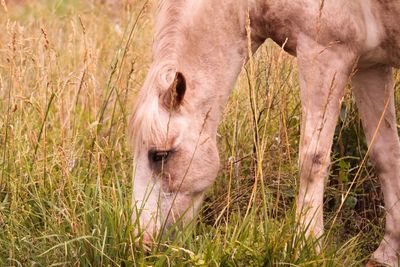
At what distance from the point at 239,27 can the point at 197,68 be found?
0.29 m

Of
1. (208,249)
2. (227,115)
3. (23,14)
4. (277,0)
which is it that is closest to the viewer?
(208,249)

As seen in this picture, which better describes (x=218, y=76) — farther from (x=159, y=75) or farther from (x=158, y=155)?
(x=158, y=155)

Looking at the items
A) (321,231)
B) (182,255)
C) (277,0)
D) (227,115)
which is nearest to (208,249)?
(182,255)

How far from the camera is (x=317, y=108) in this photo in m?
3.77

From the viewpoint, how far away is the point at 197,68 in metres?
3.90

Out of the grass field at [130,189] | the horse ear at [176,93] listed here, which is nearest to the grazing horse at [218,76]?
the horse ear at [176,93]

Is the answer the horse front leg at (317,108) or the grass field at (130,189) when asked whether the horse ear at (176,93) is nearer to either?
the grass field at (130,189)

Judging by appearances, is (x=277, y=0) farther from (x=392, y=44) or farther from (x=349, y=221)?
(x=349, y=221)

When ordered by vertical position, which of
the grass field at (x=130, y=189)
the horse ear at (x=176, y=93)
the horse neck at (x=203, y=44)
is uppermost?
the horse neck at (x=203, y=44)

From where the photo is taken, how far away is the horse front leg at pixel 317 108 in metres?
3.72

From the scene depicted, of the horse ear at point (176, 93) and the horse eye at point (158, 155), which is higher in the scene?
the horse ear at point (176, 93)

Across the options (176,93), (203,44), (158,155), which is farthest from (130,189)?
(203,44)

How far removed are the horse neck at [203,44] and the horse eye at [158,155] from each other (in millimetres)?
274

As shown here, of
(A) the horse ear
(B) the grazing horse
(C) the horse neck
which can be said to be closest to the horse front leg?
(B) the grazing horse
